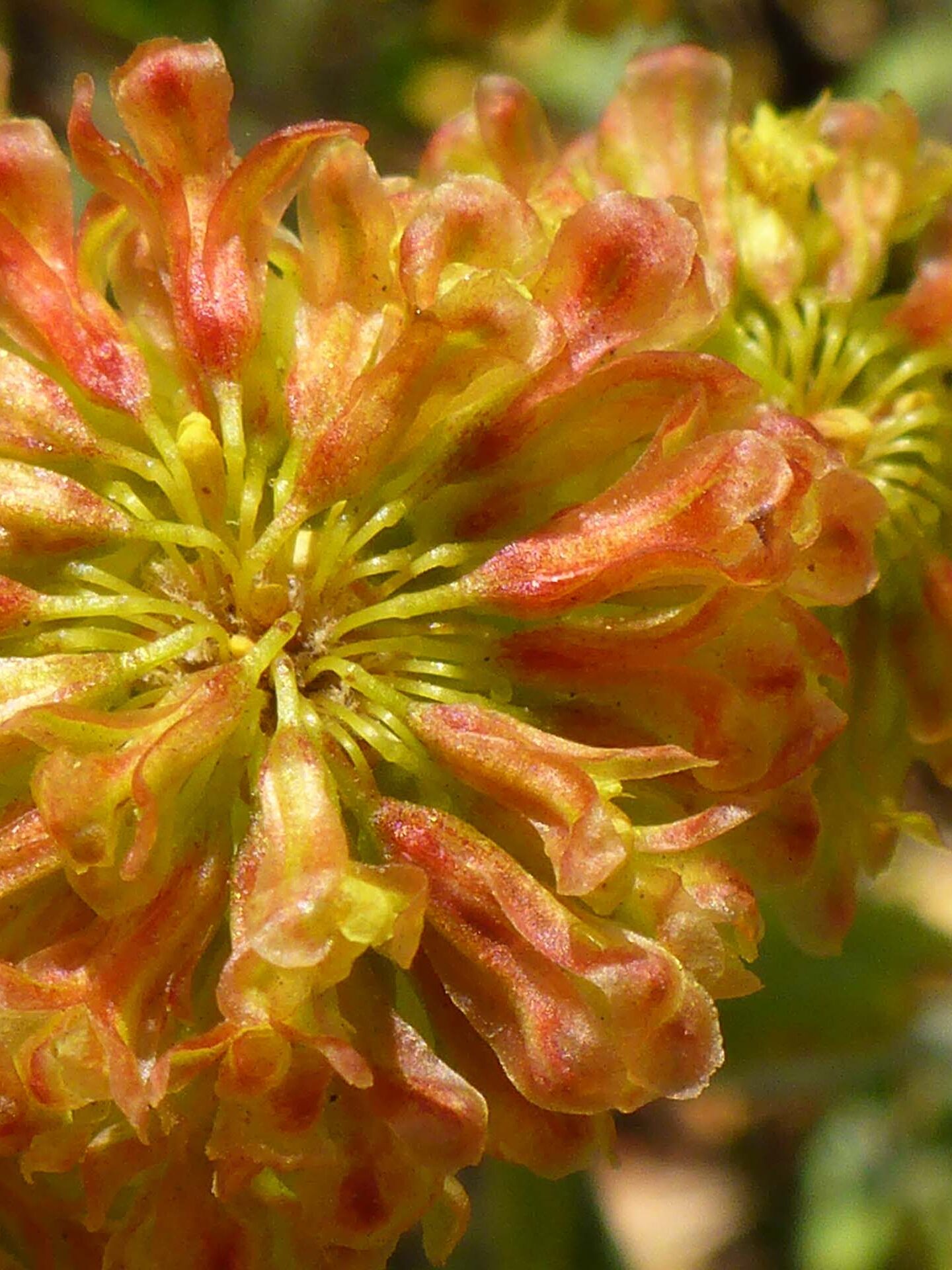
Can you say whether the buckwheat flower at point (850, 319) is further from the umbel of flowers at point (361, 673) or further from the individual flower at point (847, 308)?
the umbel of flowers at point (361, 673)

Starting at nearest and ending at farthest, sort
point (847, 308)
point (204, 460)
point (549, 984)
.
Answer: point (549, 984) < point (204, 460) < point (847, 308)

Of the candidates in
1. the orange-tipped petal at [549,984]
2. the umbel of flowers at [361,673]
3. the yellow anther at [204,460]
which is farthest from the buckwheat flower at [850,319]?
the yellow anther at [204,460]

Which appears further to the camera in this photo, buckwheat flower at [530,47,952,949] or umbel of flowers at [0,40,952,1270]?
buckwheat flower at [530,47,952,949]

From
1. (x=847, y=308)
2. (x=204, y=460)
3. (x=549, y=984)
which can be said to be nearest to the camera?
(x=549, y=984)

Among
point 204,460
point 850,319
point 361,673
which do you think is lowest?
point 850,319

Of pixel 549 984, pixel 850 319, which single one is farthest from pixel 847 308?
pixel 549 984

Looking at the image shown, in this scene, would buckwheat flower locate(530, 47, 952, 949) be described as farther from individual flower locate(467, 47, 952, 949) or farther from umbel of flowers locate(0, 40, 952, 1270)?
umbel of flowers locate(0, 40, 952, 1270)

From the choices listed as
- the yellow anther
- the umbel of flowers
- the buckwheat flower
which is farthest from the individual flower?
the yellow anther

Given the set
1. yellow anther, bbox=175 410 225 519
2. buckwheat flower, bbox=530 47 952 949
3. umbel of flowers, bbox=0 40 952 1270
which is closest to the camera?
umbel of flowers, bbox=0 40 952 1270

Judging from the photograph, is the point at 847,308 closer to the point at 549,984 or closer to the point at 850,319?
the point at 850,319
